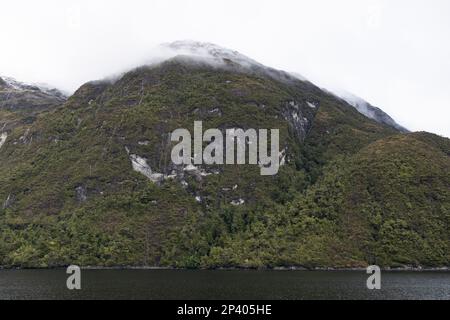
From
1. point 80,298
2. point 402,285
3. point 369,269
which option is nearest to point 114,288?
point 80,298

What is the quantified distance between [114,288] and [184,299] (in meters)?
28.6
